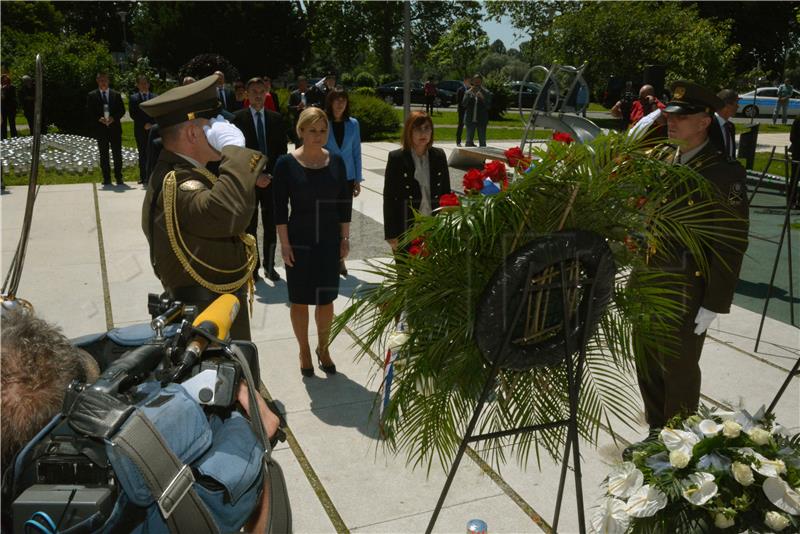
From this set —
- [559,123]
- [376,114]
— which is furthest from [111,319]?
[376,114]

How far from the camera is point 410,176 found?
210 inches

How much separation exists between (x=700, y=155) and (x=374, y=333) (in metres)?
2.41

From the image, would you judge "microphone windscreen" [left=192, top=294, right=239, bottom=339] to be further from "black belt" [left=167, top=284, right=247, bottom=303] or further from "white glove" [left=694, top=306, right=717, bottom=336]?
"white glove" [left=694, top=306, right=717, bottom=336]

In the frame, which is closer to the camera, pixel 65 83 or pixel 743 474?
pixel 743 474

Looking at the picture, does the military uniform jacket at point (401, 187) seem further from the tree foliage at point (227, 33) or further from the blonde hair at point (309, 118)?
the tree foliage at point (227, 33)

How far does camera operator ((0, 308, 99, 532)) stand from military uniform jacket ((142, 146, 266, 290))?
1.57 m

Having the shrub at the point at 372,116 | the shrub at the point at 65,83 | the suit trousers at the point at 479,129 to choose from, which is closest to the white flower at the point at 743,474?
the suit trousers at the point at 479,129

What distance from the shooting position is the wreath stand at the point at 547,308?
2195 millimetres

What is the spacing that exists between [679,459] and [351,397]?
2.90 metres

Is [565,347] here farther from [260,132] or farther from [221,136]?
[260,132]

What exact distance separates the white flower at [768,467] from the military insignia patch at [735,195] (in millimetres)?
1746

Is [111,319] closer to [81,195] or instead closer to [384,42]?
[81,195]

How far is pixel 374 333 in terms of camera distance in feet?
7.98

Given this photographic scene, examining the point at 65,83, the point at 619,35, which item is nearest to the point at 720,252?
the point at 65,83
